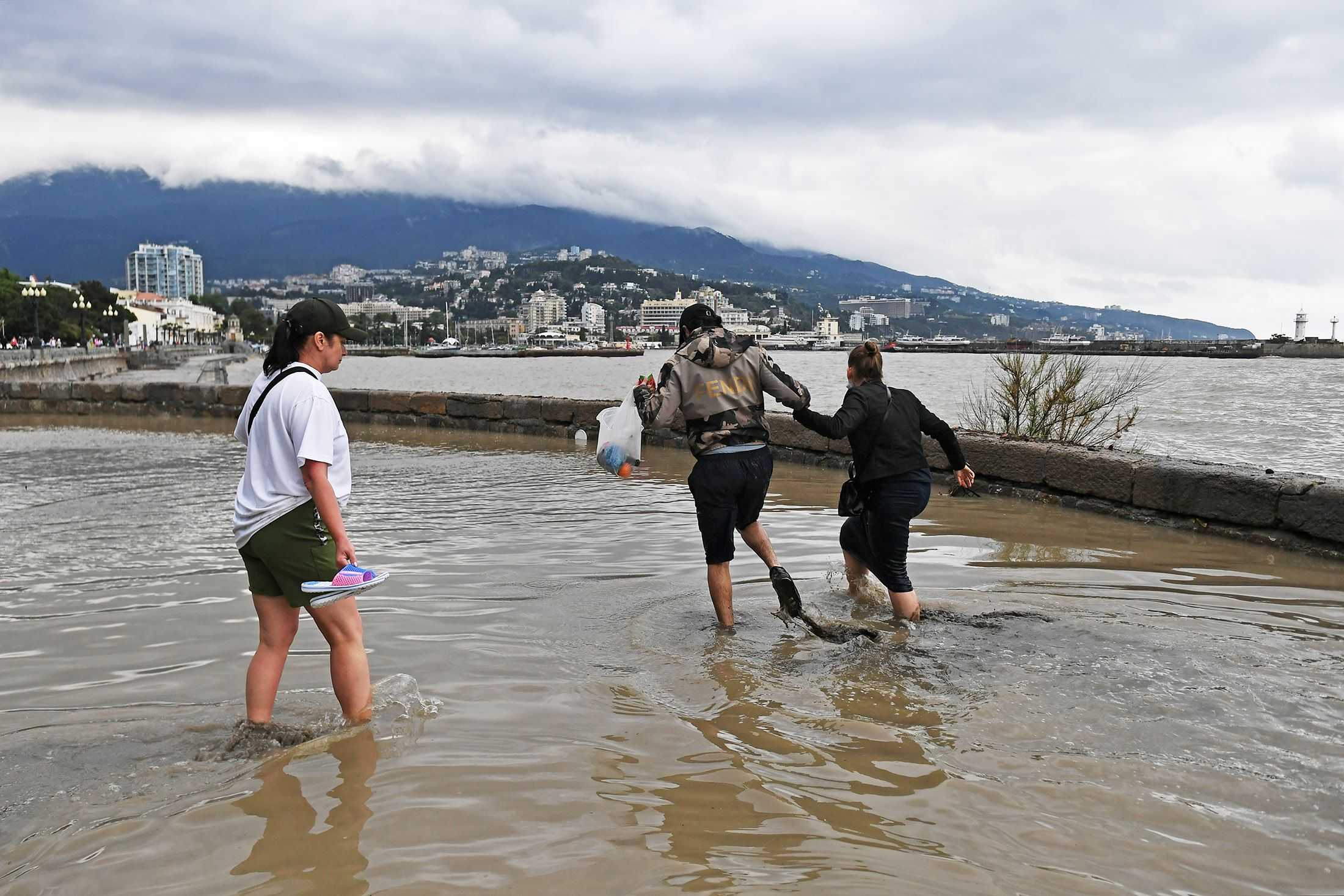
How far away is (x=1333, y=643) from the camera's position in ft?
17.8

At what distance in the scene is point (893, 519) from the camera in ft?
18.3

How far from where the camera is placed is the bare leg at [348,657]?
382 cm

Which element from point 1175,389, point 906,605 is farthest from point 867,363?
point 1175,389

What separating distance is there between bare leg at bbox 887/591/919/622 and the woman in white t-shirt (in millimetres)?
2975

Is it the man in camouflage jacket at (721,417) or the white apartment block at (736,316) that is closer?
the man in camouflage jacket at (721,417)

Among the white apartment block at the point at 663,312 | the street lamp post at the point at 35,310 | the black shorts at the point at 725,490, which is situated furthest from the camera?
the white apartment block at the point at 663,312

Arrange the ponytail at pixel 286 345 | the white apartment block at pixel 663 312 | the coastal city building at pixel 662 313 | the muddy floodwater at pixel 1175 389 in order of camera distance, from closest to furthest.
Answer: the ponytail at pixel 286 345
the muddy floodwater at pixel 1175 389
the white apartment block at pixel 663 312
the coastal city building at pixel 662 313

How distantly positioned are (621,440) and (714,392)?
688mm

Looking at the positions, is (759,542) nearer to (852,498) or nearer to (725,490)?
(725,490)

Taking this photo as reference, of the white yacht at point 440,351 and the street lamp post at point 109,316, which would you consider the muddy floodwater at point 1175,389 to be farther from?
the white yacht at point 440,351

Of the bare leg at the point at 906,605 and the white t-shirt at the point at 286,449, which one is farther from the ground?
the white t-shirt at the point at 286,449

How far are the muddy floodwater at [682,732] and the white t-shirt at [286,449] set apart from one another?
0.93 metres

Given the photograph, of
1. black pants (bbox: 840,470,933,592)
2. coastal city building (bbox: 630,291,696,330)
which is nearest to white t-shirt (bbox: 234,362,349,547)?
black pants (bbox: 840,470,933,592)

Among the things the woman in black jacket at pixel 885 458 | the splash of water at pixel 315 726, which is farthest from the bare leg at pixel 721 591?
the splash of water at pixel 315 726
